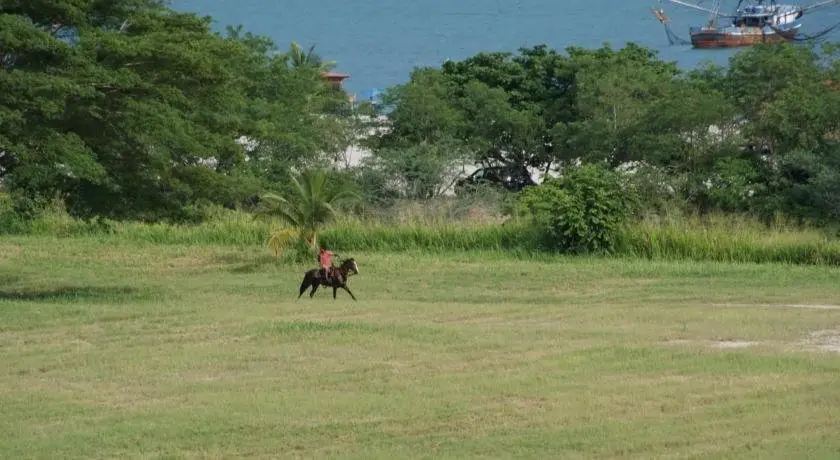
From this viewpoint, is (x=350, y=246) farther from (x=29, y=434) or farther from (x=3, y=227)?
(x=29, y=434)

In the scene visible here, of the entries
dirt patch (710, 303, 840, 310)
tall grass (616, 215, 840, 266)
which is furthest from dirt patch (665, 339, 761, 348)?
tall grass (616, 215, 840, 266)

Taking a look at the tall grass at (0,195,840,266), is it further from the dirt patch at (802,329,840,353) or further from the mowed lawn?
the dirt patch at (802,329,840,353)

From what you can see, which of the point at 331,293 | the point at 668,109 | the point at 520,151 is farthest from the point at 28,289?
the point at 520,151

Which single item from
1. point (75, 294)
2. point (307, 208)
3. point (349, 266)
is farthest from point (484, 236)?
point (75, 294)

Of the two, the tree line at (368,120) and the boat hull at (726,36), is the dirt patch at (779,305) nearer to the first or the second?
the tree line at (368,120)

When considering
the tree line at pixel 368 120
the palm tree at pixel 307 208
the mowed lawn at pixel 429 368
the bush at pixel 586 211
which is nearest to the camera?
the mowed lawn at pixel 429 368

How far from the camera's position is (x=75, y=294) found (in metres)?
23.2

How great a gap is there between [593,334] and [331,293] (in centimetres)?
758

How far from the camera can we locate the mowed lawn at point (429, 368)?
10.7m

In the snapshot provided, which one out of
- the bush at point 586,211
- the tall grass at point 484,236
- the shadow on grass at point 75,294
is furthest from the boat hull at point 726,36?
the shadow on grass at point 75,294

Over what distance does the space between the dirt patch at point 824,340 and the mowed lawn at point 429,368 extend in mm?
88

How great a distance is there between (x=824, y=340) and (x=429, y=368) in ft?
15.8

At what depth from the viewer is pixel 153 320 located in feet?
62.6

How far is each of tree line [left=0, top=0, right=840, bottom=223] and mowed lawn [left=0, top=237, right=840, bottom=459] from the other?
2233 millimetres
